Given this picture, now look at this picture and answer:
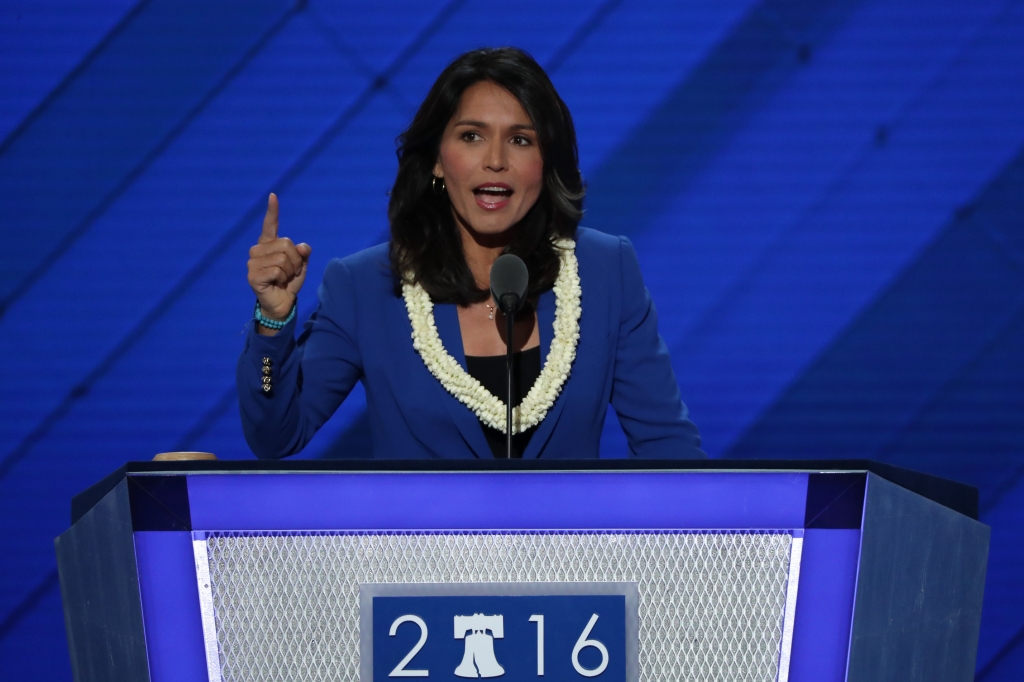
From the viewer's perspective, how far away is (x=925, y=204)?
9.95 ft

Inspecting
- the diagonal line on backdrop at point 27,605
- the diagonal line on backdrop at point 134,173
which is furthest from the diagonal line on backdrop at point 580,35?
the diagonal line on backdrop at point 27,605

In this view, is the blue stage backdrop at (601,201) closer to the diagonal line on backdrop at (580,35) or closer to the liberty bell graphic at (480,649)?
the diagonal line on backdrop at (580,35)

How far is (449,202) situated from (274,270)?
592 millimetres

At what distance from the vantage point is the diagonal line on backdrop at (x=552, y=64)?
2945mm

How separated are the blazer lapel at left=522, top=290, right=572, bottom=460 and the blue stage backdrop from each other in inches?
45.1

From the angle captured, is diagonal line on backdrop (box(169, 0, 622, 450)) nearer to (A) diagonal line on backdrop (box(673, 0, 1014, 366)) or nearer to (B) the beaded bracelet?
(A) diagonal line on backdrop (box(673, 0, 1014, 366))

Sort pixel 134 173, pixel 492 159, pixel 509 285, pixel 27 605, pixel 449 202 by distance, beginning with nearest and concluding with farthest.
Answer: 1. pixel 509 285
2. pixel 492 159
3. pixel 449 202
4. pixel 134 173
5. pixel 27 605

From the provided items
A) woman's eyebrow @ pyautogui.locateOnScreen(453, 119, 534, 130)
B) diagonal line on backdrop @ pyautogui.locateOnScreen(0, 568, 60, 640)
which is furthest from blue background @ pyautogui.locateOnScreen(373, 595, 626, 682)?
diagonal line on backdrop @ pyautogui.locateOnScreen(0, 568, 60, 640)

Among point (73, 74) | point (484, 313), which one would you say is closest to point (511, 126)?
point (484, 313)

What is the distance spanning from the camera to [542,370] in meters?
1.81

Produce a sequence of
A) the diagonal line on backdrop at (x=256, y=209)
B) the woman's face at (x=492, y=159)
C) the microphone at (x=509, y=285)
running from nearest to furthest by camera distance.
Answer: the microphone at (x=509, y=285) → the woman's face at (x=492, y=159) → the diagonal line on backdrop at (x=256, y=209)

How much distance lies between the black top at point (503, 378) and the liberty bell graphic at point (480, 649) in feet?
2.33

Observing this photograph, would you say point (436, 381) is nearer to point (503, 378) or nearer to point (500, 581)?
point (503, 378)

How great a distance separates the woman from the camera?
1.75m
